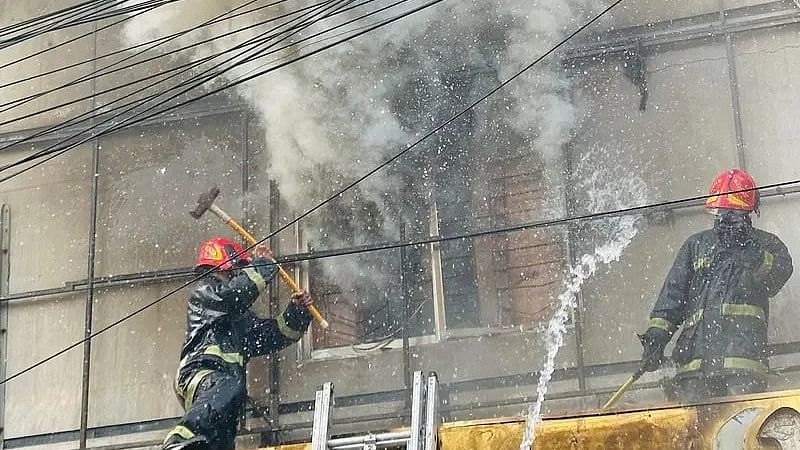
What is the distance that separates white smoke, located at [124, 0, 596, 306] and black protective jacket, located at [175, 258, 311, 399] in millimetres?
758

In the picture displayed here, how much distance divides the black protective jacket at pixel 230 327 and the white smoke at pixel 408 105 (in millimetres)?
758

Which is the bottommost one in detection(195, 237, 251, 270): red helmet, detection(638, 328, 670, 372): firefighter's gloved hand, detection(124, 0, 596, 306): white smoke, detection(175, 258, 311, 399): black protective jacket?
detection(638, 328, 670, 372): firefighter's gloved hand

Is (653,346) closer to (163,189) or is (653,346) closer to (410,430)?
(410,430)

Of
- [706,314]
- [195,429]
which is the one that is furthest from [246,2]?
[706,314]

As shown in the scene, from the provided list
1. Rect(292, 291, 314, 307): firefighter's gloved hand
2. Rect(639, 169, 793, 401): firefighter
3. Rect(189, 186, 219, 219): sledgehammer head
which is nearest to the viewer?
Rect(639, 169, 793, 401): firefighter

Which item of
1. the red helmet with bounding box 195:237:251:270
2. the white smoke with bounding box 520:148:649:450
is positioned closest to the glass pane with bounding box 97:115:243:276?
the red helmet with bounding box 195:237:251:270

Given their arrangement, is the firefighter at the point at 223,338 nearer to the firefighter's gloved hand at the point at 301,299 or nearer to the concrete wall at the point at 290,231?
the firefighter's gloved hand at the point at 301,299

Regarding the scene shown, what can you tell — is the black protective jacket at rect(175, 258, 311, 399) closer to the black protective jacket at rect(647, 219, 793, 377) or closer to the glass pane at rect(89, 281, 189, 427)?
the glass pane at rect(89, 281, 189, 427)

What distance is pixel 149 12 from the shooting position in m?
10.4

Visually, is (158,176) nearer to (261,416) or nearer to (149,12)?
(149,12)

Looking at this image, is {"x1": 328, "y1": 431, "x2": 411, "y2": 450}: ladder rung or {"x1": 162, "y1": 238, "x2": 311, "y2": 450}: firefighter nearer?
{"x1": 328, "y1": 431, "x2": 411, "y2": 450}: ladder rung

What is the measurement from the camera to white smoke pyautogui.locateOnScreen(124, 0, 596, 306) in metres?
9.16

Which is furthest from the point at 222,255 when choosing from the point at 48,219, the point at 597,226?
the point at 597,226

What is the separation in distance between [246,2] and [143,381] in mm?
3196
